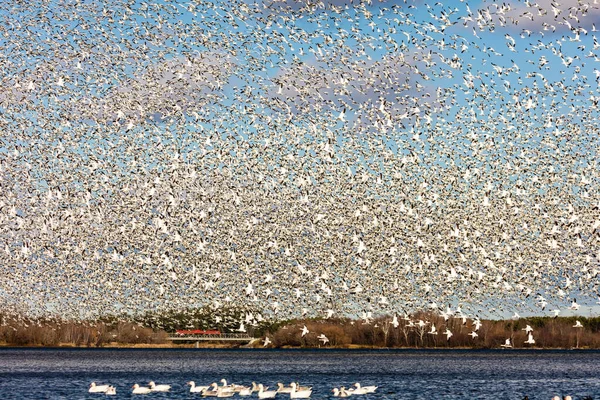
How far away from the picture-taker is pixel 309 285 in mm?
80000

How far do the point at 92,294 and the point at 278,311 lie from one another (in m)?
14.6

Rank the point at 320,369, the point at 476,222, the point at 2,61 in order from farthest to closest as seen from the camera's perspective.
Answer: the point at 320,369 < the point at 476,222 < the point at 2,61

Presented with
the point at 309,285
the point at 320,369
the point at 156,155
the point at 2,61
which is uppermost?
the point at 2,61

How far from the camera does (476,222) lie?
67.9 meters

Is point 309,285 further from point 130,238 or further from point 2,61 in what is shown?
point 2,61

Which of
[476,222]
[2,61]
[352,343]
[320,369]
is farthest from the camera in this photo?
[352,343]

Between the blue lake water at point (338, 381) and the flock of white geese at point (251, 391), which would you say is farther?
the blue lake water at point (338, 381)

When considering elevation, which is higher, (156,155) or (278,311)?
(156,155)

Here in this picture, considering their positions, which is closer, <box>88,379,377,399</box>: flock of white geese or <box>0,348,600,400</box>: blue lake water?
<box>88,379,377,399</box>: flock of white geese

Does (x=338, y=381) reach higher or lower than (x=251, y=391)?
higher

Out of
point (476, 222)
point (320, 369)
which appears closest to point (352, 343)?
point (320, 369)

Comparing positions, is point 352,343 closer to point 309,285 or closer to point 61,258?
point 309,285

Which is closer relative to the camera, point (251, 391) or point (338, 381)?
point (251, 391)

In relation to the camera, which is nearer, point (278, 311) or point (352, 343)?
point (278, 311)
